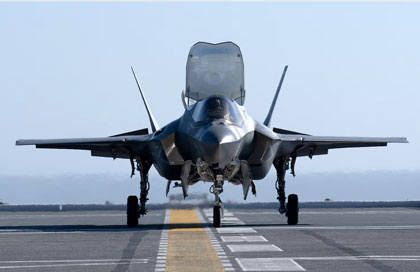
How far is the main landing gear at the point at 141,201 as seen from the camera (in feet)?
82.5

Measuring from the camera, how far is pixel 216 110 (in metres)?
22.5

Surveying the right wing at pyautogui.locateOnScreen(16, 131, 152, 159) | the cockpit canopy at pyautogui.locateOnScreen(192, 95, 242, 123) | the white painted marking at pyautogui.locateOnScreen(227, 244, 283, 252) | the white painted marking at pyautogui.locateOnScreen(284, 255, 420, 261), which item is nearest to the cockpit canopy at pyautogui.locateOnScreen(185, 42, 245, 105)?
the right wing at pyautogui.locateOnScreen(16, 131, 152, 159)

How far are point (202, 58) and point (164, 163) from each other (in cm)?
310

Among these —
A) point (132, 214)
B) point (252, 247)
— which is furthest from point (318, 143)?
point (252, 247)

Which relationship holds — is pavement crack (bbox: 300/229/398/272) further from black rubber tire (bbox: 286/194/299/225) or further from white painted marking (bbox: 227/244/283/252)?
black rubber tire (bbox: 286/194/299/225)

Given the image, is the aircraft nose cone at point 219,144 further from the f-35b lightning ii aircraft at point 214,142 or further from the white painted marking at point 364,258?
the white painted marking at point 364,258

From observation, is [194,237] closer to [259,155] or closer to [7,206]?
[259,155]

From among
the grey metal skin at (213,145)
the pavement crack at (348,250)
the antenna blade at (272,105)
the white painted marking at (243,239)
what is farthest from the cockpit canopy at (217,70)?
the white painted marking at (243,239)

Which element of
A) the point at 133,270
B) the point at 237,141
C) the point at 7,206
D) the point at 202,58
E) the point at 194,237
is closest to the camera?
the point at 133,270

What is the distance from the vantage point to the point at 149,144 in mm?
24531

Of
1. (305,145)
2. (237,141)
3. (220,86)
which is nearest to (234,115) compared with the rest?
(237,141)

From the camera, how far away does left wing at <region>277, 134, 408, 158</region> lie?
83.9 feet

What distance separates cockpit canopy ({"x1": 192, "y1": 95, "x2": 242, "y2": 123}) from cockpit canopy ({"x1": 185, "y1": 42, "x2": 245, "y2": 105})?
6.69 feet

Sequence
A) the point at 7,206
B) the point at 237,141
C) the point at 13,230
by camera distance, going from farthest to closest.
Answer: the point at 7,206 < the point at 13,230 < the point at 237,141
